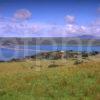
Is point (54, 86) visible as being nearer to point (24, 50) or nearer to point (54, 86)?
point (54, 86)

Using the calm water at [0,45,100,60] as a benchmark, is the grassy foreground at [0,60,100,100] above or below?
below

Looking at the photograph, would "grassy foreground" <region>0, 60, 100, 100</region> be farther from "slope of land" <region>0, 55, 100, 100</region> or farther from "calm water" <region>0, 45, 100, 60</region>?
"calm water" <region>0, 45, 100, 60</region>

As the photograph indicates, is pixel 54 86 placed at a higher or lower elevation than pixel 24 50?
lower

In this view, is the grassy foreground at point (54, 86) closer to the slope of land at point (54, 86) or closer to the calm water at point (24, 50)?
the slope of land at point (54, 86)

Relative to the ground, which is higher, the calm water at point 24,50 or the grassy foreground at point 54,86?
the calm water at point 24,50

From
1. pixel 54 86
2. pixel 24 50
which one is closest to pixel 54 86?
pixel 54 86

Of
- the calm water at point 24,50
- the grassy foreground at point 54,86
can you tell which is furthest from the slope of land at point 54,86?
the calm water at point 24,50

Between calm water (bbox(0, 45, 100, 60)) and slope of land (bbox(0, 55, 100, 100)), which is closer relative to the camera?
slope of land (bbox(0, 55, 100, 100))

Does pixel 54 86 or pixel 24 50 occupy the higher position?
pixel 24 50

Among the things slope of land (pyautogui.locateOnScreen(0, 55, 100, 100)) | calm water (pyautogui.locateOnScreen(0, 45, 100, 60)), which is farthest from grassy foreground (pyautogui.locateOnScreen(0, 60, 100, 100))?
calm water (pyautogui.locateOnScreen(0, 45, 100, 60))

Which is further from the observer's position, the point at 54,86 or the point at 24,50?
the point at 24,50

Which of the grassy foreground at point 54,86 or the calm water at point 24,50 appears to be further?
the calm water at point 24,50

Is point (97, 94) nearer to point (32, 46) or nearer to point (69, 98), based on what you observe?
point (69, 98)

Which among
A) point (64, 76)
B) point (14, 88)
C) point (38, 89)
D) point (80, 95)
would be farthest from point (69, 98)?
point (64, 76)
